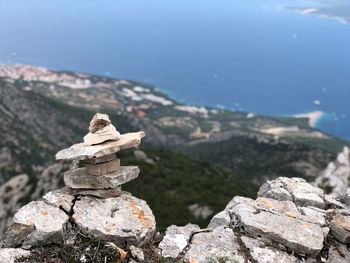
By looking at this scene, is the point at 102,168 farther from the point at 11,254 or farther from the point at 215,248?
the point at 215,248

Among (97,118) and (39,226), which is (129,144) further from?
(39,226)

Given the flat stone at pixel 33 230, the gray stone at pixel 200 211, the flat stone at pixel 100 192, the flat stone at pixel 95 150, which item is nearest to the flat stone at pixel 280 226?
the flat stone at pixel 100 192

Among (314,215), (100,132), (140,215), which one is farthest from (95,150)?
(314,215)

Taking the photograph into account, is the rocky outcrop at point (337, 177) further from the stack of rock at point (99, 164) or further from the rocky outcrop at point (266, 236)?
the stack of rock at point (99, 164)

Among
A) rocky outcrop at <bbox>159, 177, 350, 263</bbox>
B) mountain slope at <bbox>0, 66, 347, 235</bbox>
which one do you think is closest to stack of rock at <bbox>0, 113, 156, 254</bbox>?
rocky outcrop at <bbox>159, 177, 350, 263</bbox>

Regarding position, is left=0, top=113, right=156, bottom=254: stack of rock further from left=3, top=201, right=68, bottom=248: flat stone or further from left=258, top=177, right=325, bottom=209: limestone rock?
left=258, top=177, right=325, bottom=209: limestone rock

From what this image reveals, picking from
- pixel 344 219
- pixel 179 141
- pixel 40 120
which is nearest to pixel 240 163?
pixel 40 120

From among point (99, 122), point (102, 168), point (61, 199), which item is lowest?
point (61, 199)
